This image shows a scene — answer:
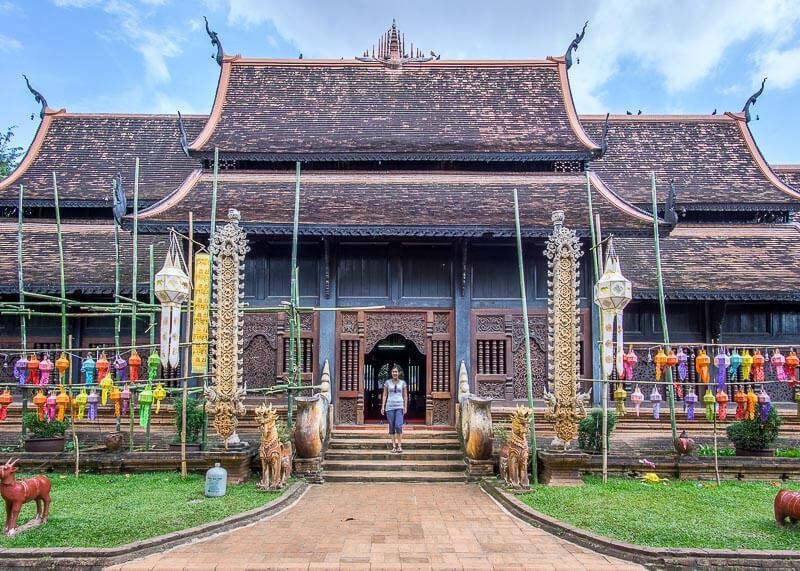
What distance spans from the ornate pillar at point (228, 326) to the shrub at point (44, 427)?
10.4ft

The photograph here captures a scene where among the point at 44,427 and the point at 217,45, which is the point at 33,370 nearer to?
the point at 44,427

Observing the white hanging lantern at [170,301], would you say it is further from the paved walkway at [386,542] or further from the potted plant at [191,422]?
the paved walkway at [386,542]

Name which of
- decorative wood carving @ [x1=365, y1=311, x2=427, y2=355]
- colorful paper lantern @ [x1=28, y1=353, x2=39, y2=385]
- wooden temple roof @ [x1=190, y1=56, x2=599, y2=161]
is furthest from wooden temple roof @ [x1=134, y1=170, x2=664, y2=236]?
colorful paper lantern @ [x1=28, y1=353, x2=39, y2=385]

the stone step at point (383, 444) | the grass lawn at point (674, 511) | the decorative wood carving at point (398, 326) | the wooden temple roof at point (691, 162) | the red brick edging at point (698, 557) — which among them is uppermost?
the wooden temple roof at point (691, 162)

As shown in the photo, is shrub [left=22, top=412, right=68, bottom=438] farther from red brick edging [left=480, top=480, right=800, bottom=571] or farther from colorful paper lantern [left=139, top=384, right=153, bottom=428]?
red brick edging [left=480, top=480, right=800, bottom=571]

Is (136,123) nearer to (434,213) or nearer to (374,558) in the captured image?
(434,213)

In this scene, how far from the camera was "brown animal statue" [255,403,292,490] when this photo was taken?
362 inches

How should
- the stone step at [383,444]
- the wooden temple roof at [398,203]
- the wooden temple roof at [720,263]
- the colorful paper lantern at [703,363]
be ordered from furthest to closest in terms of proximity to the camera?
1. the wooden temple roof at [720,263]
2. the wooden temple roof at [398,203]
3. the stone step at [383,444]
4. the colorful paper lantern at [703,363]

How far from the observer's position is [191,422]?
10789 mm

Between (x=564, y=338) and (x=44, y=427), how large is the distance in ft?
29.3

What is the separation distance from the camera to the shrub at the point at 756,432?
34.7 feet

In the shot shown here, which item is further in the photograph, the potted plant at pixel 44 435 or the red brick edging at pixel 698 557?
the potted plant at pixel 44 435

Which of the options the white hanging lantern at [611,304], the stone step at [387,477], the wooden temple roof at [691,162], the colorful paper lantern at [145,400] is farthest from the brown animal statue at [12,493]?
the wooden temple roof at [691,162]

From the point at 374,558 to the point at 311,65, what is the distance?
1437 centimetres
